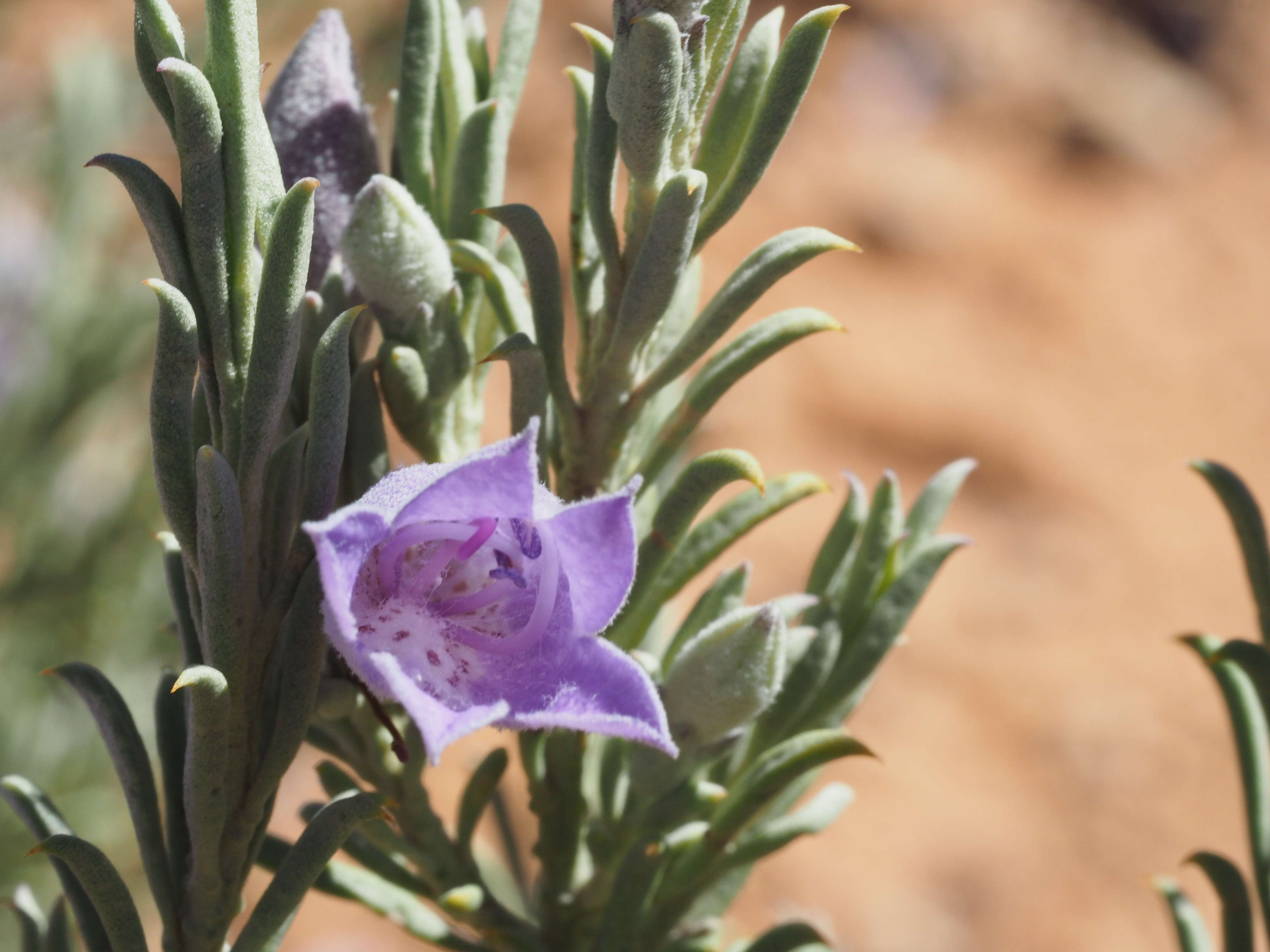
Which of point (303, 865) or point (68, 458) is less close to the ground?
point (68, 458)

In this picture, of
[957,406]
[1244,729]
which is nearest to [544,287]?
[1244,729]

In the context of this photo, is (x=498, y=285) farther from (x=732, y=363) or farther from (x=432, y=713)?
(x=432, y=713)

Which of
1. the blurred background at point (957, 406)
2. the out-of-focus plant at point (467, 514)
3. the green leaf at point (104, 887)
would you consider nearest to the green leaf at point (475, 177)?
the out-of-focus plant at point (467, 514)

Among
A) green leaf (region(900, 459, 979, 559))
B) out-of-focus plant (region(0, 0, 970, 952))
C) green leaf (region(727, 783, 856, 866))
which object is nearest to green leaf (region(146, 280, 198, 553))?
out-of-focus plant (region(0, 0, 970, 952))

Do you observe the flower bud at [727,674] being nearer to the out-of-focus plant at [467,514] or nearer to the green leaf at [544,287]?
the out-of-focus plant at [467,514]

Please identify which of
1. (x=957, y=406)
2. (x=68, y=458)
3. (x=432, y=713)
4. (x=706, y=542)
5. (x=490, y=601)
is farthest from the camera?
(x=957, y=406)

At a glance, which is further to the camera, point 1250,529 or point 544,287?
point 1250,529

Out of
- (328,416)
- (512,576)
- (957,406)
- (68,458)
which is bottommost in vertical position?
(68,458)

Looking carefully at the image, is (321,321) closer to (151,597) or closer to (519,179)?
(151,597)

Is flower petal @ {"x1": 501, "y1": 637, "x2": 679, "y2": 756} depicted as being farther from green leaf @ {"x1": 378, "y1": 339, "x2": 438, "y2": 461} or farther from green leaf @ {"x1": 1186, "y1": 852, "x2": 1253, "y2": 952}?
green leaf @ {"x1": 1186, "y1": 852, "x2": 1253, "y2": 952}
